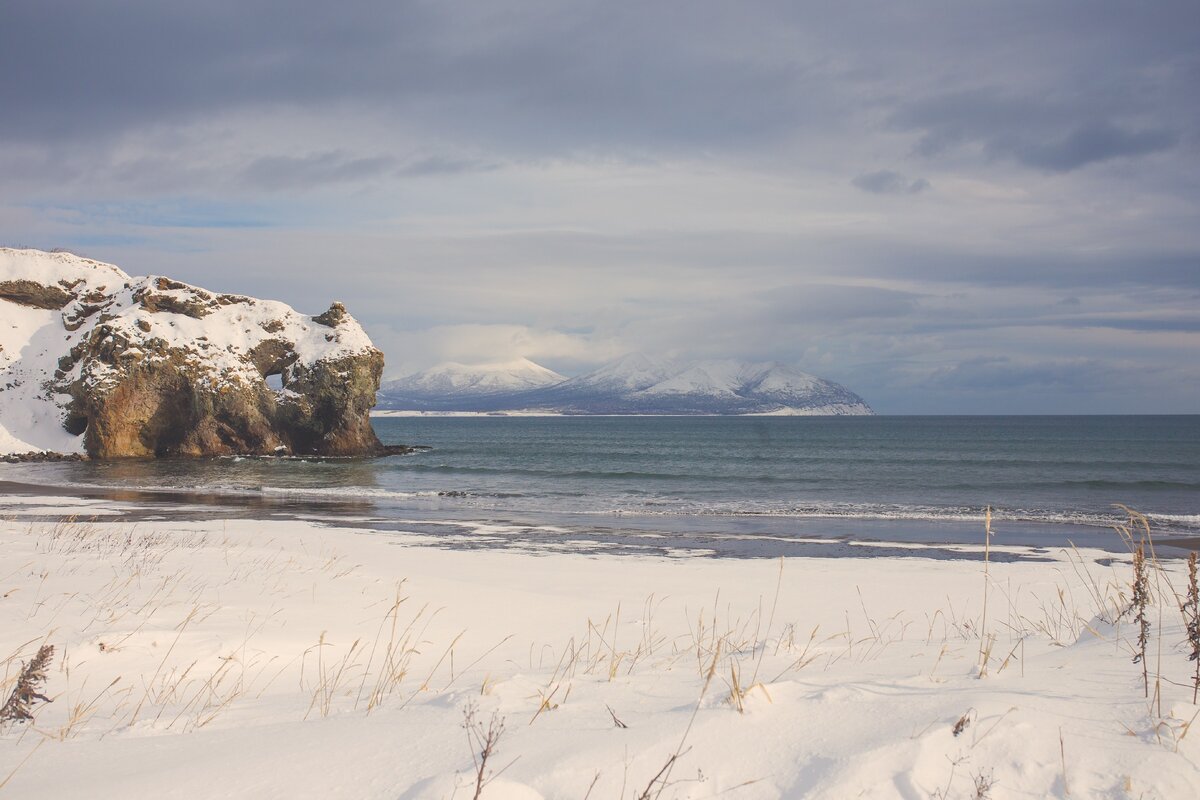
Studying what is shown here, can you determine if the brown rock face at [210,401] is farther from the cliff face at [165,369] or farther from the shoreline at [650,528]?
the shoreline at [650,528]

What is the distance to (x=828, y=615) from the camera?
31.8ft

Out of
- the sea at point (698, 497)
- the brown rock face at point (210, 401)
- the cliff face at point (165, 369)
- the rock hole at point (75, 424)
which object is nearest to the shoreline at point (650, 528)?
the sea at point (698, 497)

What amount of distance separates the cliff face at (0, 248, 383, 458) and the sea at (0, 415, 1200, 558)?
4449 millimetres

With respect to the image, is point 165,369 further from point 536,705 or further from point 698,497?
point 536,705

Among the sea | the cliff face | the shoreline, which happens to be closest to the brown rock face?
the cliff face

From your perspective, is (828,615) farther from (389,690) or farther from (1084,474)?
(1084,474)

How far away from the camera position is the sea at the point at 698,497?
20.2 m

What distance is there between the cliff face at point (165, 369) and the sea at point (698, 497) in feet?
14.6

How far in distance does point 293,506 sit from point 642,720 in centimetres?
2520

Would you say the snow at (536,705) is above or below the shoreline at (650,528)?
above

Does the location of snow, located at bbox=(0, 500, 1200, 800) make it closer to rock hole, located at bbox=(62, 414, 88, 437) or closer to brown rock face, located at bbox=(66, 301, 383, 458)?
brown rock face, located at bbox=(66, 301, 383, 458)

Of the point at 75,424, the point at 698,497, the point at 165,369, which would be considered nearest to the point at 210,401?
the point at 165,369

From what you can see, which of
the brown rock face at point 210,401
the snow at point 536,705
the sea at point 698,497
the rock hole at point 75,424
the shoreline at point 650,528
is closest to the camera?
the snow at point 536,705

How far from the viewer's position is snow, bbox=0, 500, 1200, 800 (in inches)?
108
